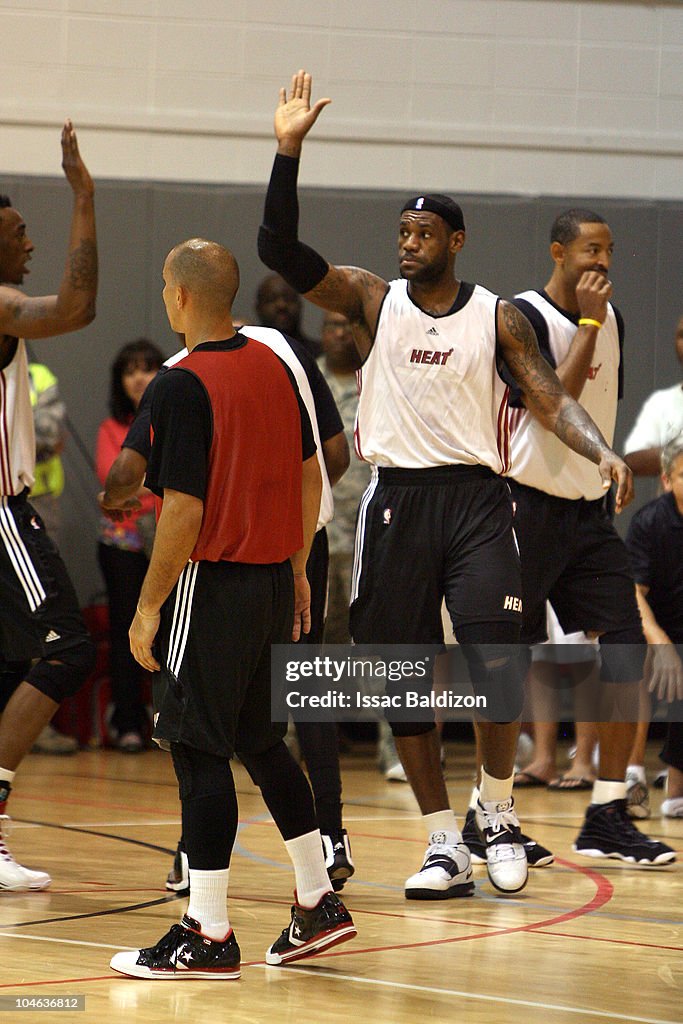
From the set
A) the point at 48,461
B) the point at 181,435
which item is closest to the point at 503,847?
the point at 181,435

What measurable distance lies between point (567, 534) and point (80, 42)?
444 centimetres

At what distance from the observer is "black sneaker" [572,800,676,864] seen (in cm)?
536

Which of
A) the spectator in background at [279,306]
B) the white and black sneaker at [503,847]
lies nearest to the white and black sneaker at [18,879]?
the white and black sneaker at [503,847]

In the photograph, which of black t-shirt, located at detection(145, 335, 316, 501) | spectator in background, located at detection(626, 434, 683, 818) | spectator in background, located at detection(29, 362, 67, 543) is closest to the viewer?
black t-shirt, located at detection(145, 335, 316, 501)

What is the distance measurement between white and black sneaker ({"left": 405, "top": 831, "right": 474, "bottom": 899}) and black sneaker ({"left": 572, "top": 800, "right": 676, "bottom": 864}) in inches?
33.6

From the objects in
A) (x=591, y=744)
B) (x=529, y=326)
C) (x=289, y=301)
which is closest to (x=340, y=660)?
(x=591, y=744)

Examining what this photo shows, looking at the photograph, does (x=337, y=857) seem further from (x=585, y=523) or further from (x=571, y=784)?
(x=571, y=784)

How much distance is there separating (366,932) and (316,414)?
1.63m

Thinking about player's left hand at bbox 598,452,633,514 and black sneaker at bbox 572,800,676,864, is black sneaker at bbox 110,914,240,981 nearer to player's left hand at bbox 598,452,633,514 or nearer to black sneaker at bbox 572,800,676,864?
player's left hand at bbox 598,452,633,514

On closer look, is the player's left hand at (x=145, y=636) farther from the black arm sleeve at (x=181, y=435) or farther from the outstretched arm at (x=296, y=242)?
the outstretched arm at (x=296, y=242)

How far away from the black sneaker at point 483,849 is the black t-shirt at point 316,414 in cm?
141

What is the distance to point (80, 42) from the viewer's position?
8.30 meters

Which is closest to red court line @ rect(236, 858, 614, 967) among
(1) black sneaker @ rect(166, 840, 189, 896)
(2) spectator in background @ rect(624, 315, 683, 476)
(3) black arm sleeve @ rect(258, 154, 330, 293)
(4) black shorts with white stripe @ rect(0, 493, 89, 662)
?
(1) black sneaker @ rect(166, 840, 189, 896)

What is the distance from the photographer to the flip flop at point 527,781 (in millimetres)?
7477
